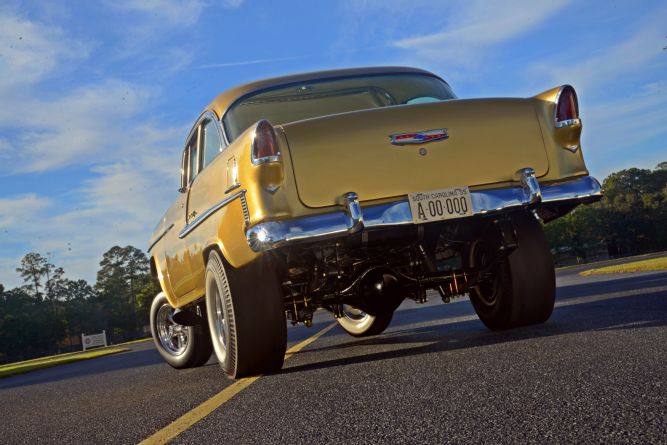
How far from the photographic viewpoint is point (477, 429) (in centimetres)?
255

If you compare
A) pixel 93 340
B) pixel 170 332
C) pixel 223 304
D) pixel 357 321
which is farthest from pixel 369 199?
pixel 93 340

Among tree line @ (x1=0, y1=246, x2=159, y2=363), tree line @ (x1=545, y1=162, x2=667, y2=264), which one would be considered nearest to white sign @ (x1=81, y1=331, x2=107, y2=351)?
tree line @ (x1=0, y1=246, x2=159, y2=363)

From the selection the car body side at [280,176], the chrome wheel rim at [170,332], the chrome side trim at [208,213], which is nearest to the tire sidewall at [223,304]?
the car body side at [280,176]

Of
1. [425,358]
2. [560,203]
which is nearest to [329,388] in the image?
[425,358]

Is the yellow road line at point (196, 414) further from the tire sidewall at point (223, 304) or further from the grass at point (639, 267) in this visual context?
the grass at point (639, 267)

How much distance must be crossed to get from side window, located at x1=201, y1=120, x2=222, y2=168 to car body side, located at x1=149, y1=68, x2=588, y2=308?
0.08 m

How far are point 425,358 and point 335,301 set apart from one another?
0.99 meters

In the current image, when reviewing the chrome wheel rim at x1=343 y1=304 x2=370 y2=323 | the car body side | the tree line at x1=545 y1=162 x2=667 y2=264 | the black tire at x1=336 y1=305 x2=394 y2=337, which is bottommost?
the black tire at x1=336 y1=305 x2=394 y2=337

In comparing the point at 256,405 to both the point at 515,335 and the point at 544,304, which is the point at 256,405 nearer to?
the point at 515,335

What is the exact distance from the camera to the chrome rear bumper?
4383 mm

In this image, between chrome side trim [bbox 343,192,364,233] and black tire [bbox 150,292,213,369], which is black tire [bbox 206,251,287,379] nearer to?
chrome side trim [bbox 343,192,364,233]

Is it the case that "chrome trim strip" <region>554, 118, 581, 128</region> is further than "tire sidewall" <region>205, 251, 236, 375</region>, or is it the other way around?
"chrome trim strip" <region>554, 118, 581, 128</region>

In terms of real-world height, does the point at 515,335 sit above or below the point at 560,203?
below

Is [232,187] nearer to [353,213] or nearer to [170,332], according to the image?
[353,213]
